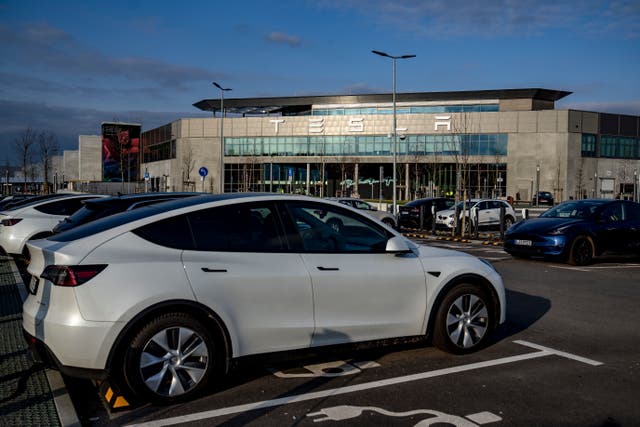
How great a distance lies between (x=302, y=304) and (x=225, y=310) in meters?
0.67

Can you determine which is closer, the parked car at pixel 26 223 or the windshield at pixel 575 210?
the parked car at pixel 26 223

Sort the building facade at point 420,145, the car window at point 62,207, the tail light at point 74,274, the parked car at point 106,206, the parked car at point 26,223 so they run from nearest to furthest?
the tail light at point 74,274 → the parked car at point 106,206 → the parked car at point 26,223 → the car window at point 62,207 → the building facade at point 420,145

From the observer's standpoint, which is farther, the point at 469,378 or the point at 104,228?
the point at 469,378

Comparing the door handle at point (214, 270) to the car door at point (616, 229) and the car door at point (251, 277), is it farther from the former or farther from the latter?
the car door at point (616, 229)

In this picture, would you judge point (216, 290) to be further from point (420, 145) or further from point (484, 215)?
point (420, 145)

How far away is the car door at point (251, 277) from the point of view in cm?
465

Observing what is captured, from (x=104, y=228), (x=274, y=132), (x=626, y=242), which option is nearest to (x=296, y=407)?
(x=104, y=228)

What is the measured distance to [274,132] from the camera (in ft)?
250

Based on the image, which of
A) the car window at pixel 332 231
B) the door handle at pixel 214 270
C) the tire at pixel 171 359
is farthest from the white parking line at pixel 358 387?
the car window at pixel 332 231

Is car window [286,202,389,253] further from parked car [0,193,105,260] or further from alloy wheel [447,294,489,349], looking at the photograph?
parked car [0,193,105,260]

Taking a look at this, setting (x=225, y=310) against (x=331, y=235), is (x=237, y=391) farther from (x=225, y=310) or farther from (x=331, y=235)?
(x=331, y=235)

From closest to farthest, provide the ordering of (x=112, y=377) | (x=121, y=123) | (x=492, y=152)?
1. (x=112, y=377)
2. (x=492, y=152)
3. (x=121, y=123)

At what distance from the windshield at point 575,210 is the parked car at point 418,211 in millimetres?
12164

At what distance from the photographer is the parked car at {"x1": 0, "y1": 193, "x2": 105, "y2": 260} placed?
12.3 meters
